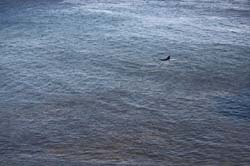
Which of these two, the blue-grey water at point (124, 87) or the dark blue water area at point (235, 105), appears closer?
the blue-grey water at point (124, 87)

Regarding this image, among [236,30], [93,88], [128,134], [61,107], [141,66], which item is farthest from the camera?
[236,30]

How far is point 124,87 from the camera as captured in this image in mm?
8148

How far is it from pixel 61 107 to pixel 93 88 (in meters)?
0.89

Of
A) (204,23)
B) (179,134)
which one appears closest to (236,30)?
(204,23)

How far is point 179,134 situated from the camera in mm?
6652

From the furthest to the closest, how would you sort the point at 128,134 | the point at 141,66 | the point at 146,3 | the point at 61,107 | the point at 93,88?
the point at 146,3
the point at 141,66
the point at 93,88
the point at 61,107
the point at 128,134

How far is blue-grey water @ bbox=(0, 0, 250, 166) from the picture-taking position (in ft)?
20.6

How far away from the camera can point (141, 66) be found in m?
9.10

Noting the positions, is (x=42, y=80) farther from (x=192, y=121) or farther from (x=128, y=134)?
(x=192, y=121)

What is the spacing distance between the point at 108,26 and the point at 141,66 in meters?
2.91

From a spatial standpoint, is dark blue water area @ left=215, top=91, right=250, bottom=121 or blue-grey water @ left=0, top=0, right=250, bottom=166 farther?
dark blue water area @ left=215, top=91, right=250, bottom=121

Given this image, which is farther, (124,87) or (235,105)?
(124,87)

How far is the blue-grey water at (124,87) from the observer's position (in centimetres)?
627

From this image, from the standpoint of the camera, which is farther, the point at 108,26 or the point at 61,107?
the point at 108,26
